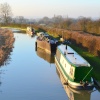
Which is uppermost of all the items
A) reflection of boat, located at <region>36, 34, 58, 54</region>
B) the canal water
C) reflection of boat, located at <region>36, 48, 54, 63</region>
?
reflection of boat, located at <region>36, 34, 58, 54</region>

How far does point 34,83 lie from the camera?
20953 millimetres

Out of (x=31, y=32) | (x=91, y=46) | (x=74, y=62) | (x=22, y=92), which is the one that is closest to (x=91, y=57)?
(x=91, y=46)

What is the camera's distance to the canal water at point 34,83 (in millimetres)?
18219

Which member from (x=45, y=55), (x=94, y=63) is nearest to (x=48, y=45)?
(x=45, y=55)

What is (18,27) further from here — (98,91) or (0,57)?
(98,91)

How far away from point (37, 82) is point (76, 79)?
358 centimetres

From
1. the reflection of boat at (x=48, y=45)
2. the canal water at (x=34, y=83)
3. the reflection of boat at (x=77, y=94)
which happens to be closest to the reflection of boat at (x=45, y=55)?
the reflection of boat at (x=48, y=45)

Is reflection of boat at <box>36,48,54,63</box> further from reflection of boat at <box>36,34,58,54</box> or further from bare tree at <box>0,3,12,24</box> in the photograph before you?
bare tree at <box>0,3,12,24</box>

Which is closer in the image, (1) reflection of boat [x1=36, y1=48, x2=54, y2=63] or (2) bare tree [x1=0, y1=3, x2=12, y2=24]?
(1) reflection of boat [x1=36, y1=48, x2=54, y2=63]

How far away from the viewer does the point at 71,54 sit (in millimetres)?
23281

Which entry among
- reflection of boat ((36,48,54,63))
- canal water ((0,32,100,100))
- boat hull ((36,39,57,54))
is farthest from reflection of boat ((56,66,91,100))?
boat hull ((36,39,57,54))

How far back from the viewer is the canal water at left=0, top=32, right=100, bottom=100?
18219 mm

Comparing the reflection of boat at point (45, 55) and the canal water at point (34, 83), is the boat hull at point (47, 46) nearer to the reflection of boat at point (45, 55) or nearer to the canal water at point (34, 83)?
the reflection of boat at point (45, 55)

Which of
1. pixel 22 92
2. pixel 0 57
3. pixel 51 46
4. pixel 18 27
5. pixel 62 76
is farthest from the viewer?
pixel 18 27
